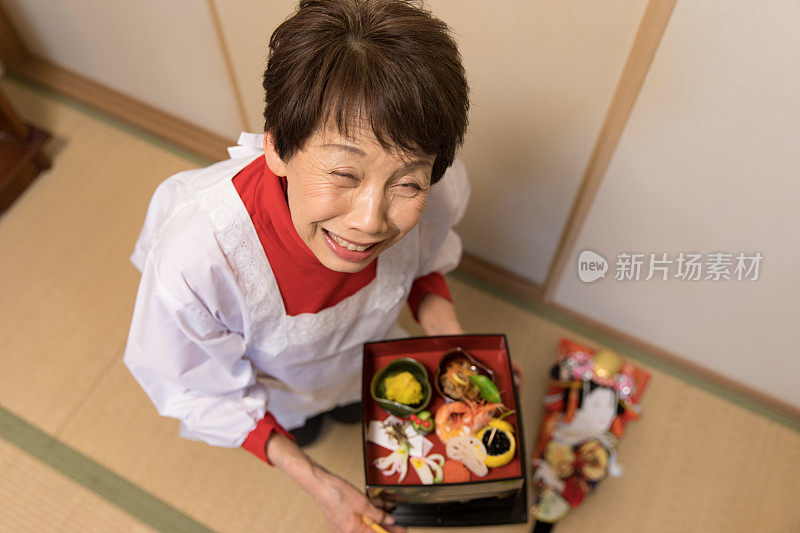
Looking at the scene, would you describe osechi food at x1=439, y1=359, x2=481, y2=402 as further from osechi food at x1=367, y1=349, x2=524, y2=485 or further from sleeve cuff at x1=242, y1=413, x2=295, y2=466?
sleeve cuff at x1=242, y1=413, x2=295, y2=466

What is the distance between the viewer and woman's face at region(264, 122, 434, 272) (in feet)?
2.45

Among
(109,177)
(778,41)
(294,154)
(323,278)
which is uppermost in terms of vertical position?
(778,41)

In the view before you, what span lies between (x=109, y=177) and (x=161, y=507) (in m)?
1.08

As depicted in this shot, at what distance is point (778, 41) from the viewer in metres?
0.99

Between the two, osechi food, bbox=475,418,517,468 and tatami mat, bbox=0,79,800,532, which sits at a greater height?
osechi food, bbox=475,418,517,468

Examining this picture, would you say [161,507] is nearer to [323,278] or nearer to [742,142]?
[323,278]

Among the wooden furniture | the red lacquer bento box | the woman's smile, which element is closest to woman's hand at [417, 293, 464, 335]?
the red lacquer bento box

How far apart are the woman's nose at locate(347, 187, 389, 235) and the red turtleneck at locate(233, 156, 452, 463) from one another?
5.9 inches

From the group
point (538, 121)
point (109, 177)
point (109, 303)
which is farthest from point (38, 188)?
point (538, 121)

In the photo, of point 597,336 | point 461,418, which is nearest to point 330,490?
point 461,418

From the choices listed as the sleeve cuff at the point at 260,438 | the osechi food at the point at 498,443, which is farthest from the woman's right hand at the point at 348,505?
the osechi food at the point at 498,443

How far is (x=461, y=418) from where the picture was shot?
1038 millimetres

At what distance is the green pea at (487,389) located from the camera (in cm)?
105

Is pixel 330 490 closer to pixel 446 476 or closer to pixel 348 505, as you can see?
pixel 348 505
